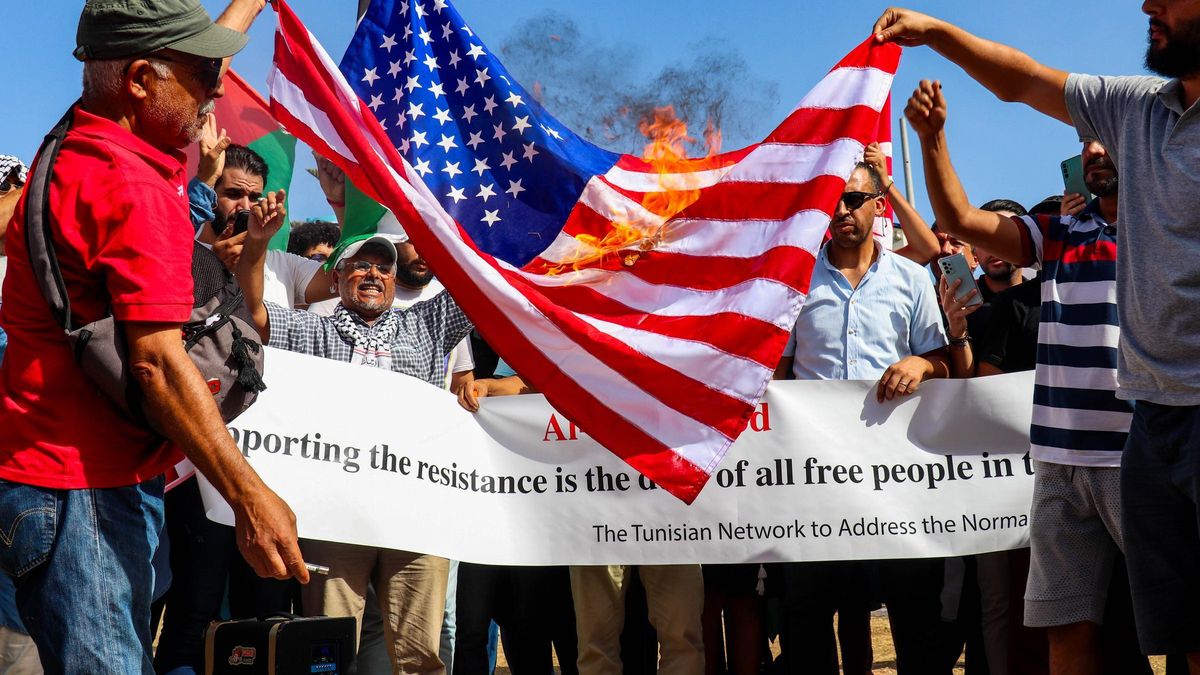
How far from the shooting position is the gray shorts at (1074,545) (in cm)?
428

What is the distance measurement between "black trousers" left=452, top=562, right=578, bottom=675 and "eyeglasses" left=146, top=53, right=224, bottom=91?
3.87 metres

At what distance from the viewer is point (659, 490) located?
19.8 feet

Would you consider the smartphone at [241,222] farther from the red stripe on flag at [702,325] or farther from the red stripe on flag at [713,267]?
the red stripe on flag at [702,325]

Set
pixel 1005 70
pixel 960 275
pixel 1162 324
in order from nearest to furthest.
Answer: pixel 1162 324
pixel 1005 70
pixel 960 275

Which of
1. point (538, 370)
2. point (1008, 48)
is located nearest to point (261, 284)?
point (538, 370)

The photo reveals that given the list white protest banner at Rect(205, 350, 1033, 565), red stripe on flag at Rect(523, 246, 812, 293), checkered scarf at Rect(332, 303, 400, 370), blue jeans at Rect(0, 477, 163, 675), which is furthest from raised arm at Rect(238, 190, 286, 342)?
blue jeans at Rect(0, 477, 163, 675)

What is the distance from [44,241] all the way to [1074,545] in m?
3.56

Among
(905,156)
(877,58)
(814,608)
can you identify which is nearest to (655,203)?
(877,58)

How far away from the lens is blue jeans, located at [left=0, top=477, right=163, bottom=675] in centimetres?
277

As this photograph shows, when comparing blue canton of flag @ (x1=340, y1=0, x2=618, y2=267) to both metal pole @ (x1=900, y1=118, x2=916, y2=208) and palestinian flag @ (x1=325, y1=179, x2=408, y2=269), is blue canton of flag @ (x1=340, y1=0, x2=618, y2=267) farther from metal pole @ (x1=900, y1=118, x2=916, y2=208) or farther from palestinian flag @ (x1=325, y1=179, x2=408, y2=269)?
metal pole @ (x1=900, y1=118, x2=916, y2=208)

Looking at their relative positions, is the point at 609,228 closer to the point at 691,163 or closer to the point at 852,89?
the point at 691,163

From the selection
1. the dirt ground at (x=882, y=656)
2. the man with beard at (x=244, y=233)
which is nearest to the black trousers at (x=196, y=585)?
the man with beard at (x=244, y=233)

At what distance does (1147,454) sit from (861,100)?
2.27 meters

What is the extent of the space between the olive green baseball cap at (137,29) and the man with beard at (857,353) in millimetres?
3785
